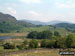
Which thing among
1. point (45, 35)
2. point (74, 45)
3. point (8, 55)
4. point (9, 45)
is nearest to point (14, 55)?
point (8, 55)

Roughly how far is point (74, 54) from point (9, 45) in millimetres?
31688

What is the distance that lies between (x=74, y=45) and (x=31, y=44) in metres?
18.3

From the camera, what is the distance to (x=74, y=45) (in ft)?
187

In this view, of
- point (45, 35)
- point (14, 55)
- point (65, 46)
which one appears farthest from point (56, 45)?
point (45, 35)

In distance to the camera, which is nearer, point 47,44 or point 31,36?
point 47,44

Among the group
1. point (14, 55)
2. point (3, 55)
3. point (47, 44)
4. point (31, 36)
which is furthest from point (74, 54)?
point (31, 36)

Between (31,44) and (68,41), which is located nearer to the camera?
(68,41)

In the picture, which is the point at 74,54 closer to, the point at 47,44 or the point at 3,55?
the point at 3,55

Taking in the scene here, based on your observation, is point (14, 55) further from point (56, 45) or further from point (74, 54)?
point (56, 45)

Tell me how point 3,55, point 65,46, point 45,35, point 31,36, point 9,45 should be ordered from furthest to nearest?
point 31,36 → point 45,35 → point 9,45 → point 65,46 → point 3,55

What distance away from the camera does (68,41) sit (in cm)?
5644

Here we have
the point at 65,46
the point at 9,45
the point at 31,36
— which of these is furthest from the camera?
the point at 31,36

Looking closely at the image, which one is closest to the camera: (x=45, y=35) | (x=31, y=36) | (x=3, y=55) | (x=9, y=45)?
(x=3, y=55)

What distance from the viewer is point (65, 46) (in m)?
55.8
